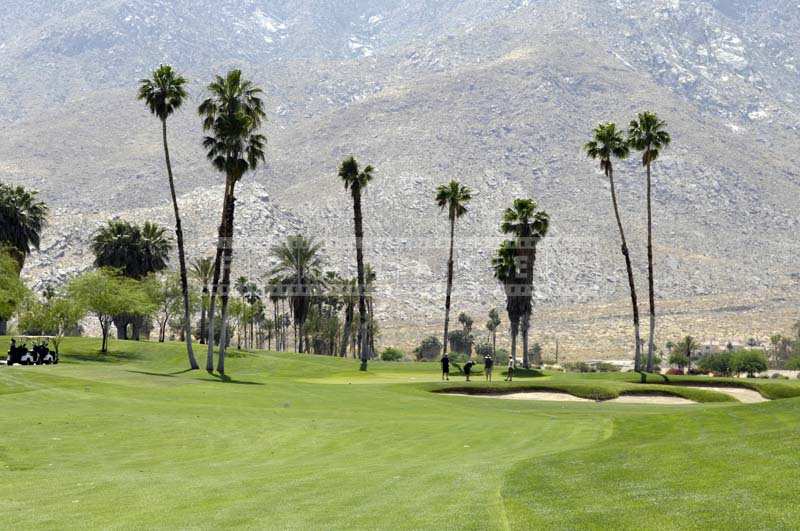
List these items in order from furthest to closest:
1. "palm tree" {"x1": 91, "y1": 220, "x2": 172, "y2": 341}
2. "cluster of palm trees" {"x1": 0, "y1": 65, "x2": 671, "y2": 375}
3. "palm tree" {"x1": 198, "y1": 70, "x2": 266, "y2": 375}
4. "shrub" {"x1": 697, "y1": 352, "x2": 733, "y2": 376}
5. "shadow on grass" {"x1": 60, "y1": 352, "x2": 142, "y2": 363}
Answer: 1. "shrub" {"x1": 697, "y1": 352, "x2": 733, "y2": 376}
2. "palm tree" {"x1": 91, "y1": 220, "x2": 172, "y2": 341}
3. "shadow on grass" {"x1": 60, "y1": 352, "x2": 142, "y2": 363}
4. "cluster of palm trees" {"x1": 0, "y1": 65, "x2": 671, "y2": 375}
5. "palm tree" {"x1": 198, "y1": 70, "x2": 266, "y2": 375}

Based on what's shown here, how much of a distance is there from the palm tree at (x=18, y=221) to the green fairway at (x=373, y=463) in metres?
58.9

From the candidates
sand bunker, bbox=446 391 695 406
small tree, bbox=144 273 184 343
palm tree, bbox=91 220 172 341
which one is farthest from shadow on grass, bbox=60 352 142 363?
sand bunker, bbox=446 391 695 406

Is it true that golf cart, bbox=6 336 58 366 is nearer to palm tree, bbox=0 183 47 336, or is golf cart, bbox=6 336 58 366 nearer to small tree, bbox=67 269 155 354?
small tree, bbox=67 269 155 354

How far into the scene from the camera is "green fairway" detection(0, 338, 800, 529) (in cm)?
1383

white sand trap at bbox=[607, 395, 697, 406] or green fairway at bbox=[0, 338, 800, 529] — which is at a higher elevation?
white sand trap at bbox=[607, 395, 697, 406]

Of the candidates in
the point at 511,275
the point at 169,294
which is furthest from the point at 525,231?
the point at 169,294

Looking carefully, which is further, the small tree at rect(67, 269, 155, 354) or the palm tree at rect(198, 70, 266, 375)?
the small tree at rect(67, 269, 155, 354)

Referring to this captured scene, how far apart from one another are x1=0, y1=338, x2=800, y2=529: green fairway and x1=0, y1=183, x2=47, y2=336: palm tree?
58927 mm

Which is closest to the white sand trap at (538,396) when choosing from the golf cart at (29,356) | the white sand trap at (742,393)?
the white sand trap at (742,393)

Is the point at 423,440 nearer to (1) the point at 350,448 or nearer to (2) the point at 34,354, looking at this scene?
(1) the point at 350,448

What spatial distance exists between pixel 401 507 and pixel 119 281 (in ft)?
275

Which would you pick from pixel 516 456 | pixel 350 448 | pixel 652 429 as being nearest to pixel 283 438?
pixel 350 448

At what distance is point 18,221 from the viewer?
95.4 meters

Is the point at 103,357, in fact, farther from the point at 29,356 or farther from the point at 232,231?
the point at 29,356
